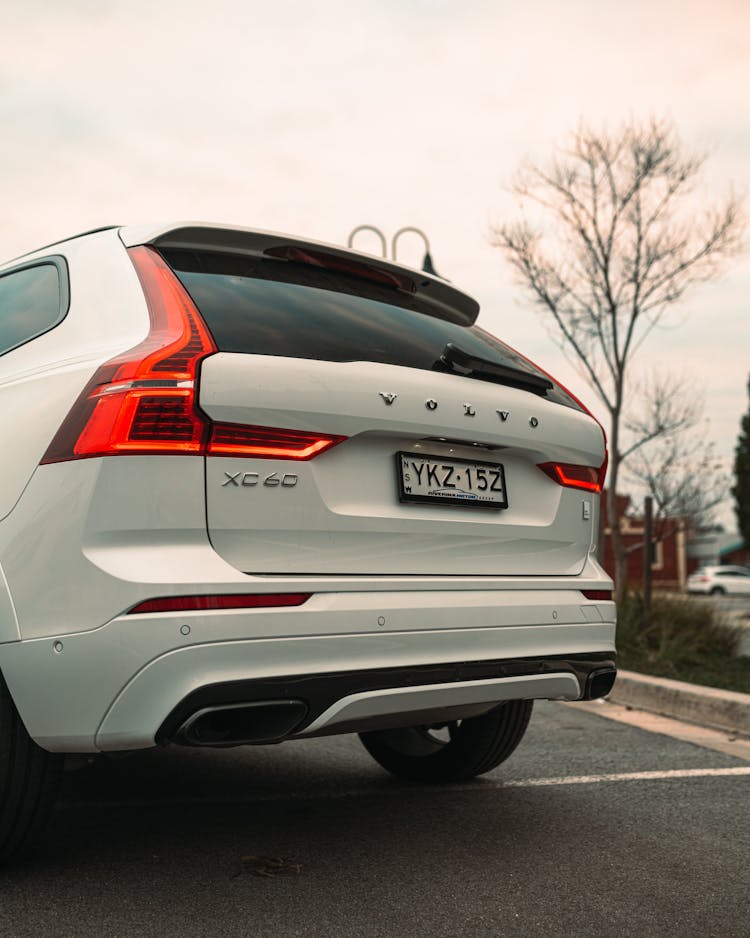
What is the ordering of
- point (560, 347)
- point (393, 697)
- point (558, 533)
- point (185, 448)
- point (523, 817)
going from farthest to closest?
point (560, 347)
point (523, 817)
point (558, 533)
point (393, 697)
point (185, 448)

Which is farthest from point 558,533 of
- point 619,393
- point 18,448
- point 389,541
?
point 619,393

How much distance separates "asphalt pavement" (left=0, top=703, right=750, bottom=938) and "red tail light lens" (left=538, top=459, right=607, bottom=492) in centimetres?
113

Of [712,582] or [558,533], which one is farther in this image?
[712,582]

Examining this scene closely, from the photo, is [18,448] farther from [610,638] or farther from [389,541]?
[610,638]

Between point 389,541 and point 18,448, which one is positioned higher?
point 18,448

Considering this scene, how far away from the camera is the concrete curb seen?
5684 millimetres

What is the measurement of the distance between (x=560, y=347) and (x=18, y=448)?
1264 centimetres

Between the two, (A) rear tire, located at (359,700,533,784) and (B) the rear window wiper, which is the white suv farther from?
(A) rear tire, located at (359,700,533,784)

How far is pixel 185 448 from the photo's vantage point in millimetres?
2500

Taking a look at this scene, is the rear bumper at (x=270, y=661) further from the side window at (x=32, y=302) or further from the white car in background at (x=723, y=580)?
the white car in background at (x=723, y=580)

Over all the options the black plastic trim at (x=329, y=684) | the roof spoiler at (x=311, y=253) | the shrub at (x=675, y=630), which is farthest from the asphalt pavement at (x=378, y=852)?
the shrub at (x=675, y=630)

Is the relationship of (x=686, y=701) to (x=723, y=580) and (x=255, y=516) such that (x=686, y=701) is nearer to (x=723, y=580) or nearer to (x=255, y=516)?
(x=255, y=516)

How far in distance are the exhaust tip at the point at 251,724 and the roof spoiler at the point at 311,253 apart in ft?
4.40

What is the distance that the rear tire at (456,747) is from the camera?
12.8ft
